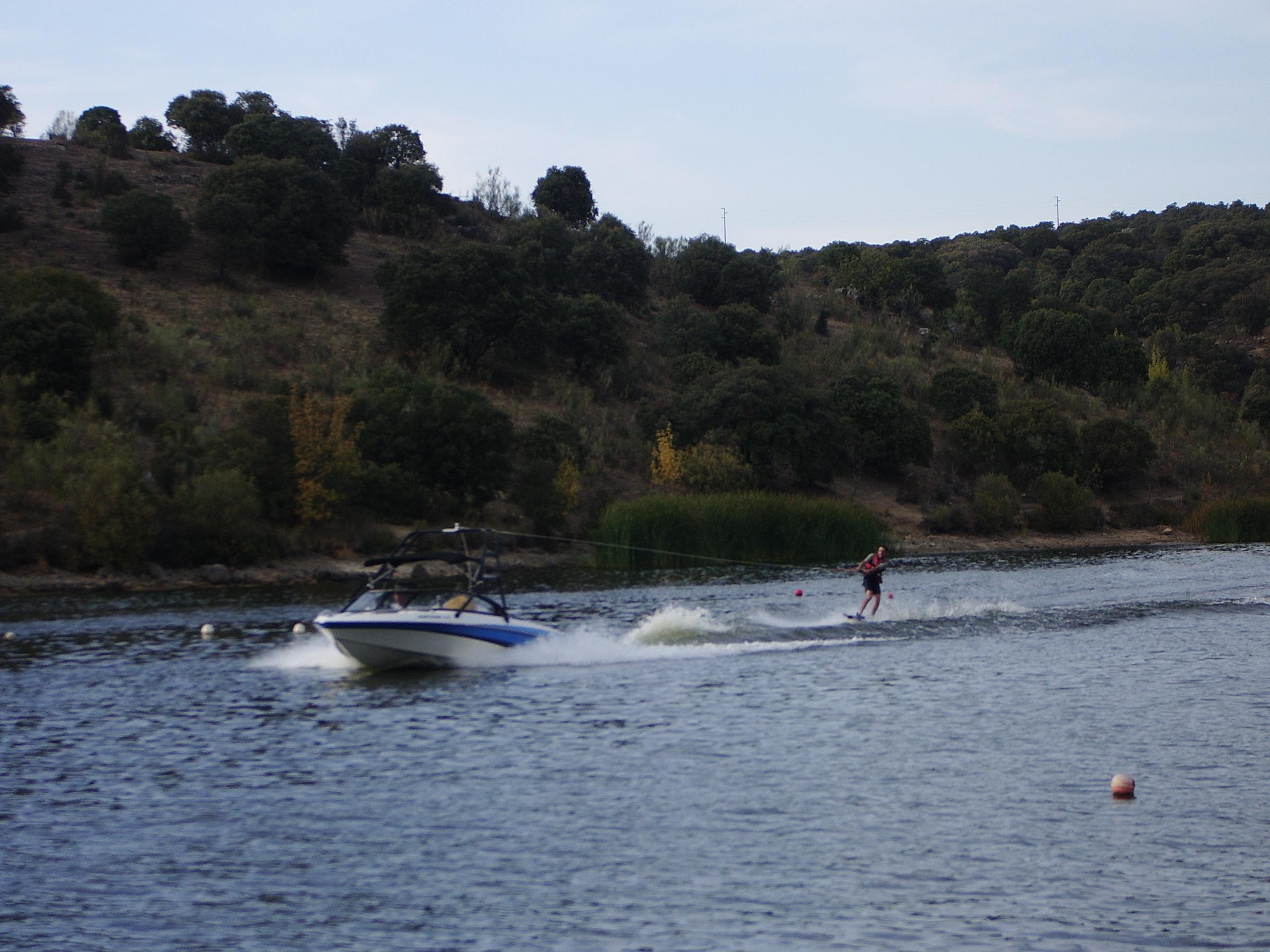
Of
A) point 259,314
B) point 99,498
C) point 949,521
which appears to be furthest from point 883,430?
point 99,498

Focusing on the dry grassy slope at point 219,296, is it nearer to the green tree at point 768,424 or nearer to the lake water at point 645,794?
the green tree at point 768,424

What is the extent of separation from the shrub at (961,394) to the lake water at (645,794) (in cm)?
5353

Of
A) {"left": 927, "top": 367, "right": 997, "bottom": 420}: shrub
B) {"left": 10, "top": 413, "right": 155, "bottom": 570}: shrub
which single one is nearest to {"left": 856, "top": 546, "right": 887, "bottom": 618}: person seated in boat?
{"left": 10, "top": 413, "right": 155, "bottom": 570}: shrub

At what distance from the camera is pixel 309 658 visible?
2847cm

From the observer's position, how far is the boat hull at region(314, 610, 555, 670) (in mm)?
26234

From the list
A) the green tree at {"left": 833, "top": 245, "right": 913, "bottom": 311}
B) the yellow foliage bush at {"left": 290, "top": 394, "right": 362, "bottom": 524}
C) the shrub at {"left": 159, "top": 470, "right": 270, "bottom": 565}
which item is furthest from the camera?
the green tree at {"left": 833, "top": 245, "right": 913, "bottom": 311}

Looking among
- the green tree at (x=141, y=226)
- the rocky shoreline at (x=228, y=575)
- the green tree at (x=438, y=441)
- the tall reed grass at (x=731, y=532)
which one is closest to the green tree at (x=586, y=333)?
the green tree at (x=438, y=441)

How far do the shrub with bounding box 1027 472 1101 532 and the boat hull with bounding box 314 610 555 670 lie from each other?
50.1 meters

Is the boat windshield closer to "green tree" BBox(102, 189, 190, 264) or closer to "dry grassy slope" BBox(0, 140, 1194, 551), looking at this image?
"dry grassy slope" BBox(0, 140, 1194, 551)

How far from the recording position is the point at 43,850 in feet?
50.1

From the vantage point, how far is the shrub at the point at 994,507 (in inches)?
2749

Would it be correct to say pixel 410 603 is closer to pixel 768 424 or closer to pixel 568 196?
pixel 768 424

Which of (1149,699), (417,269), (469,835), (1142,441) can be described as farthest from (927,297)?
(469,835)

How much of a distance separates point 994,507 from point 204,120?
64.7 meters
